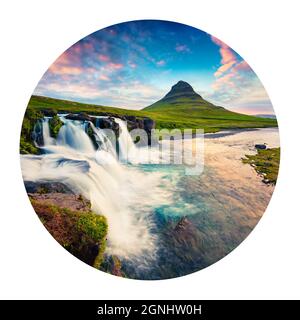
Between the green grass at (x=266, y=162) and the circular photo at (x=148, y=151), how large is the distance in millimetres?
14

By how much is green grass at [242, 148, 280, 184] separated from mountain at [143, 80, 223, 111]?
0.91 meters

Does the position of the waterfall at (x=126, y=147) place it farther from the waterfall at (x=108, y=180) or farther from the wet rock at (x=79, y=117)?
the wet rock at (x=79, y=117)

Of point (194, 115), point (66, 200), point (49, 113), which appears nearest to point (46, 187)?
point (66, 200)

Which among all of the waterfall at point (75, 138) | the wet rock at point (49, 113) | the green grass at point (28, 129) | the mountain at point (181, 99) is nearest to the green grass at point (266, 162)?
the mountain at point (181, 99)

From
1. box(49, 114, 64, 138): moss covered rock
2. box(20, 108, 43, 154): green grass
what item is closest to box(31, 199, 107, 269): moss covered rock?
box(20, 108, 43, 154): green grass

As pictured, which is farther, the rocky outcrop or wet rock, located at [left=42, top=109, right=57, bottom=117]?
wet rock, located at [left=42, top=109, right=57, bottom=117]

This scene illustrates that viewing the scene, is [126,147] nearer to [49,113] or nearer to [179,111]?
[179,111]

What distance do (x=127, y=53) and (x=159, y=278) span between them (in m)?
2.98

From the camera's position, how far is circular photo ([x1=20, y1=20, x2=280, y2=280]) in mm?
5672

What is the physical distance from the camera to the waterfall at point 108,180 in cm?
563

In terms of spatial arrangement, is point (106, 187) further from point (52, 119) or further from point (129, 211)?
point (52, 119)

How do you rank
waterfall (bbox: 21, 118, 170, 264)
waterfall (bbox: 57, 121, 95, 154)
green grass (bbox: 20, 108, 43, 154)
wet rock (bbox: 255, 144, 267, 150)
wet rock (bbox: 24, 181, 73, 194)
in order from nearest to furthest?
waterfall (bbox: 21, 118, 170, 264) < wet rock (bbox: 24, 181, 73, 194) < waterfall (bbox: 57, 121, 95, 154) < green grass (bbox: 20, 108, 43, 154) < wet rock (bbox: 255, 144, 267, 150)

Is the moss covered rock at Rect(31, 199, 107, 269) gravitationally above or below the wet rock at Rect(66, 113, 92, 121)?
below

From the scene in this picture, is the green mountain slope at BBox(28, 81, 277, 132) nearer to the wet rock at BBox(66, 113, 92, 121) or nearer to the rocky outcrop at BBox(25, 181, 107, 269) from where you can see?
the wet rock at BBox(66, 113, 92, 121)
